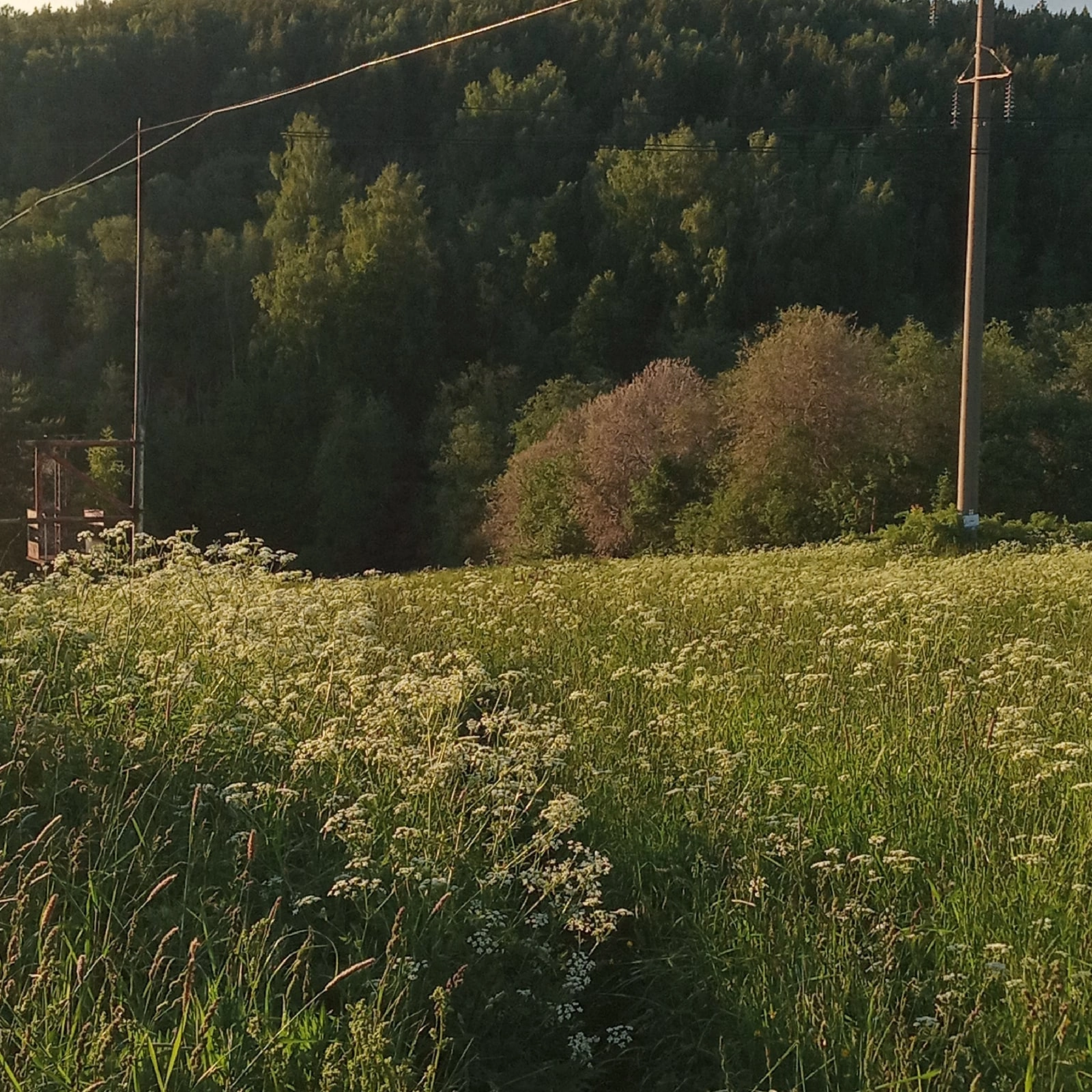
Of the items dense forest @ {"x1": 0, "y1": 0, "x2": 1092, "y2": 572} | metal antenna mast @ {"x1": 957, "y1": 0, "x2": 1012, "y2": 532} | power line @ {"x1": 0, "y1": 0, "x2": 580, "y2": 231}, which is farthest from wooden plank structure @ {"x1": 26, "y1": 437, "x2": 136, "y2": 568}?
metal antenna mast @ {"x1": 957, "y1": 0, "x2": 1012, "y2": 532}

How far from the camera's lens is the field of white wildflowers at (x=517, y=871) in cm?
352

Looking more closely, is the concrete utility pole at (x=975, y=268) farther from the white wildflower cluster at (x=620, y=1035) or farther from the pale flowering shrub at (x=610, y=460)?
the pale flowering shrub at (x=610, y=460)

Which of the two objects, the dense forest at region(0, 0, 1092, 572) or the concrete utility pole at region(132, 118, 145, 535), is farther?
the dense forest at region(0, 0, 1092, 572)

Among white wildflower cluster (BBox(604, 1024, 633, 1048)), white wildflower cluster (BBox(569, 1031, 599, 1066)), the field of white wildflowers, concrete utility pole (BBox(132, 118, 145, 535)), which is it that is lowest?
white wildflower cluster (BBox(604, 1024, 633, 1048))

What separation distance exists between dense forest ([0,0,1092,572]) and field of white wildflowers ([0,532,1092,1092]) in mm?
31602

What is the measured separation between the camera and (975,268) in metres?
18.2

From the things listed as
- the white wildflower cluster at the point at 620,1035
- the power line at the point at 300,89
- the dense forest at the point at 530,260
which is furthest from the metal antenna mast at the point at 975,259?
the dense forest at the point at 530,260

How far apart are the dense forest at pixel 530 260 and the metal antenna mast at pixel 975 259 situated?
59.9 feet

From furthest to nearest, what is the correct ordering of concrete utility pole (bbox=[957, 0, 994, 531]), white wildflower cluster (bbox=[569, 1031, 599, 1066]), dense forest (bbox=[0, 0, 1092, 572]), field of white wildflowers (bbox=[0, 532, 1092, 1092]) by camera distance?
dense forest (bbox=[0, 0, 1092, 572])
concrete utility pole (bbox=[957, 0, 994, 531])
white wildflower cluster (bbox=[569, 1031, 599, 1066])
field of white wildflowers (bbox=[0, 532, 1092, 1092])

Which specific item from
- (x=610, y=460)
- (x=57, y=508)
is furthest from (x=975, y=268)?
(x=610, y=460)

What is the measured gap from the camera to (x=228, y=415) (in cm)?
6331

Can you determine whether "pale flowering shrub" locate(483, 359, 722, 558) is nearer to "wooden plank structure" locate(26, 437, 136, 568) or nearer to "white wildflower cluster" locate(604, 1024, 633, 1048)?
"wooden plank structure" locate(26, 437, 136, 568)

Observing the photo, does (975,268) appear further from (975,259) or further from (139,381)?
(139,381)

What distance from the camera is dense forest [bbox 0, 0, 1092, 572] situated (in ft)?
134
